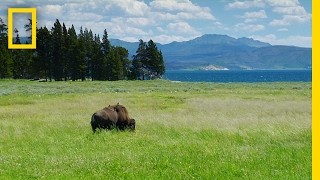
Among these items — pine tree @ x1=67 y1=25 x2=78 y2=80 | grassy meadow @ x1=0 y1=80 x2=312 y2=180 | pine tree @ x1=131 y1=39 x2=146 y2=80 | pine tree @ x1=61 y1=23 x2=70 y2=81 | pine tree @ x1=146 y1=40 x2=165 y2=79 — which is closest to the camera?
grassy meadow @ x1=0 y1=80 x2=312 y2=180

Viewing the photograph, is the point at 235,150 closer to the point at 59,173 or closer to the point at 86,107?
the point at 59,173

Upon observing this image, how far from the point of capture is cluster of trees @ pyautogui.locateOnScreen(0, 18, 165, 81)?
88.1 meters

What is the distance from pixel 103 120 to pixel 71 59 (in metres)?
77.5

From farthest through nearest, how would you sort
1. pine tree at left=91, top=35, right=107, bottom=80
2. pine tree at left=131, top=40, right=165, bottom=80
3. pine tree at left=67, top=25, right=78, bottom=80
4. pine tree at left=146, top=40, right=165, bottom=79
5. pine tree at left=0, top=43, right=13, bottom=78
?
pine tree at left=146, top=40, right=165, bottom=79 < pine tree at left=131, top=40, right=165, bottom=80 < pine tree at left=91, top=35, right=107, bottom=80 < pine tree at left=67, top=25, right=78, bottom=80 < pine tree at left=0, top=43, right=13, bottom=78

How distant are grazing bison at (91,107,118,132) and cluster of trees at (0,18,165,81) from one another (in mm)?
71433

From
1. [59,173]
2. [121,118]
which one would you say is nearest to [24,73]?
[121,118]

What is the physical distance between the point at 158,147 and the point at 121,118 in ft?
14.1

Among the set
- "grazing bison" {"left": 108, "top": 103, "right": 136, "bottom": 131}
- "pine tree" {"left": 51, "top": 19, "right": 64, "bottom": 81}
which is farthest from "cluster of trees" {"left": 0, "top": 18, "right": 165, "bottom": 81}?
"grazing bison" {"left": 108, "top": 103, "right": 136, "bottom": 131}

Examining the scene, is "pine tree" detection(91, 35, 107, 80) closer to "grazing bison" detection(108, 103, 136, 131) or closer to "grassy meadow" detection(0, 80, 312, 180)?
"grassy meadow" detection(0, 80, 312, 180)

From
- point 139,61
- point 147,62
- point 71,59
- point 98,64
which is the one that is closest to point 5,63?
point 71,59

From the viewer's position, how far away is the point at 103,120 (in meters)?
15.8

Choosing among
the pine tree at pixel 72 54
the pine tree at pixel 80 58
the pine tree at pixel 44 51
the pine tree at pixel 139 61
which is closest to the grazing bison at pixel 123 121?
the pine tree at pixel 44 51

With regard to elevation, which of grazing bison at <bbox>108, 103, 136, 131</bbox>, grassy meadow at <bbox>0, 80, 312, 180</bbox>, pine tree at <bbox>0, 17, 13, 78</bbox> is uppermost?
pine tree at <bbox>0, 17, 13, 78</bbox>

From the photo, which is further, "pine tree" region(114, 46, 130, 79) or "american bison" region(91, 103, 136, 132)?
"pine tree" region(114, 46, 130, 79)
